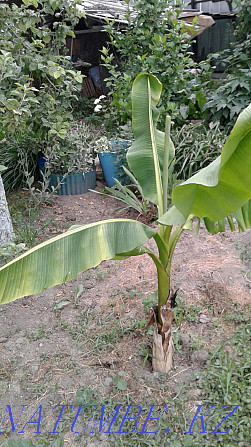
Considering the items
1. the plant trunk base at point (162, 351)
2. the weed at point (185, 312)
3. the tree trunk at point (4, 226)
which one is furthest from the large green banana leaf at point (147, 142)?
the tree trunk at point (4, 226)

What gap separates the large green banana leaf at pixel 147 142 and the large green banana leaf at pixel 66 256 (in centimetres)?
54

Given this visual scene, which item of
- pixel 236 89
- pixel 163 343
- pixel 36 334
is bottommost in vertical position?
pixel 36 334

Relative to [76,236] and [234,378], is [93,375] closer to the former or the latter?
[234,378]

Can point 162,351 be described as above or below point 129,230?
below

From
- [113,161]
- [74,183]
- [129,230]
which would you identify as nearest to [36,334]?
[129,230]

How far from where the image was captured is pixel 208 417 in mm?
1876

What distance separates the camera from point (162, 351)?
206cm

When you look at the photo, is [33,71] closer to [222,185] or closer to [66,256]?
[66,256]

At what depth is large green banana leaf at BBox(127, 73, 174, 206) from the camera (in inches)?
79.9

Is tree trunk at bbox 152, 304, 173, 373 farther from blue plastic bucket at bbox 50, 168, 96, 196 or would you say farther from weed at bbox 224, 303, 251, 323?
blue plastic bucket at bbox 50, 168, 96, 196

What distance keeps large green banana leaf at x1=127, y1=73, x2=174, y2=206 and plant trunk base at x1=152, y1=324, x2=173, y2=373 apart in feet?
2.52

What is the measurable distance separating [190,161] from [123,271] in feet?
5.84

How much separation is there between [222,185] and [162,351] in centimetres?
115

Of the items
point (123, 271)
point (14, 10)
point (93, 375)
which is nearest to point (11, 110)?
point (14, 10)
